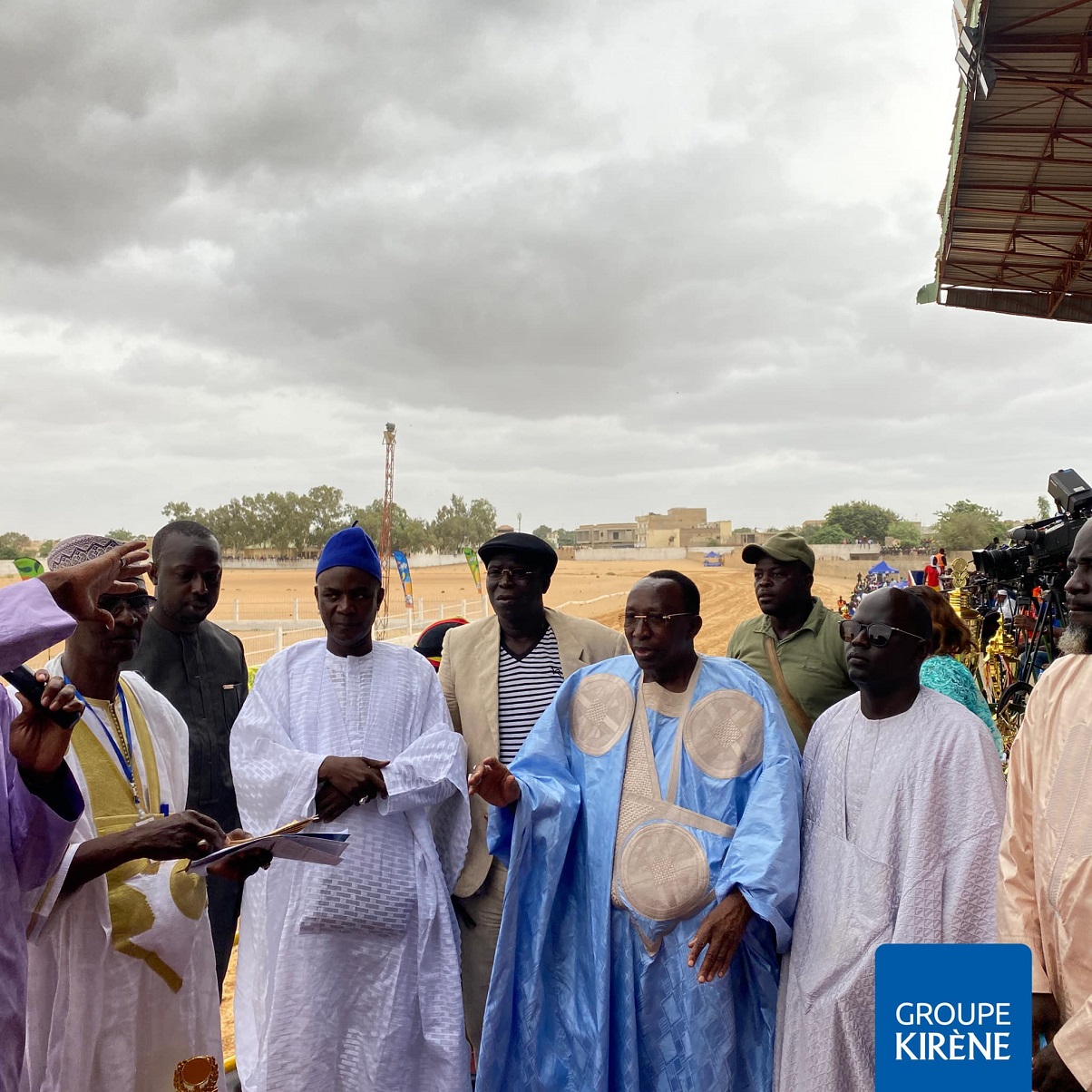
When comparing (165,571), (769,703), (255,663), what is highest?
(165,571)

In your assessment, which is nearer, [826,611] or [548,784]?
[548,784]

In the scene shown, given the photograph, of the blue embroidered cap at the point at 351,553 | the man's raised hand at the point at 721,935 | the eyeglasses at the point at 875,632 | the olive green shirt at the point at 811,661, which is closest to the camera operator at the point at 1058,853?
the eyeglasses at the point at 875,632

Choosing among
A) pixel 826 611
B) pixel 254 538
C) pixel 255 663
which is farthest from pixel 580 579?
pixel 826 611

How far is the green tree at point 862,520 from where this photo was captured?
10456 centimetres

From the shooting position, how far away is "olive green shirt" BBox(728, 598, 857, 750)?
12.8 feet

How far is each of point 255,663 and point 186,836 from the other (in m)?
14.1

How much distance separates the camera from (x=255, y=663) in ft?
52.2

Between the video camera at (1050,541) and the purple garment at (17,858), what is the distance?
573 centimetres

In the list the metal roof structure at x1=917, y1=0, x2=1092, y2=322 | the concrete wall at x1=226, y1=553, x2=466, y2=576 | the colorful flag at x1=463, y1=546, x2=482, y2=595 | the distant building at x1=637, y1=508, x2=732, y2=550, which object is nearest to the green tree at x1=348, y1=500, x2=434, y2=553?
the concrete wall at x1=226, y1=553, x2=466, y2=576

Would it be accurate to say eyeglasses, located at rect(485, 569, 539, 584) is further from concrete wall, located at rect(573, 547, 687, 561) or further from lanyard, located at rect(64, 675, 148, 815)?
concrete wall, located at rect(573, 547, 687, 561)

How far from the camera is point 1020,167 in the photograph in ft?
→ 30.0

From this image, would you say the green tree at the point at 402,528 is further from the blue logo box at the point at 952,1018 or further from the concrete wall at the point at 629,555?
the blue logo box at the point at 952,1018

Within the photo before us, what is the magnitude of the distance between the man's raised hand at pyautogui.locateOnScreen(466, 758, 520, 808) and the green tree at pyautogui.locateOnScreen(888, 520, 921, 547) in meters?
103

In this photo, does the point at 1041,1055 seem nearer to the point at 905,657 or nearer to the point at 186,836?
the point at 905,657
